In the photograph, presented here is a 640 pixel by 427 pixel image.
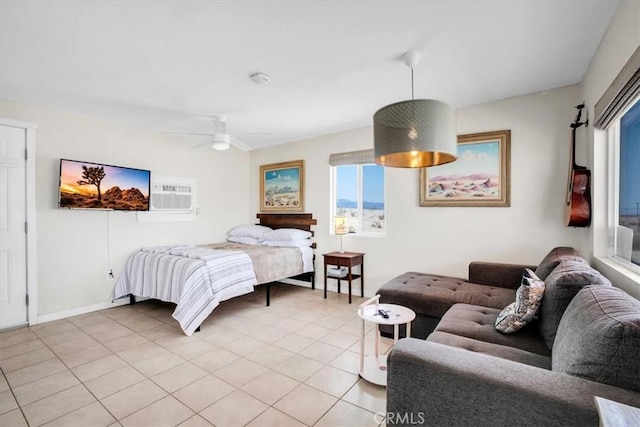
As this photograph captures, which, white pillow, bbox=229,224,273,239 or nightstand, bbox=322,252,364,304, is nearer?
nightstand, bbox=322,252,364,304

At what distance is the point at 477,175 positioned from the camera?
11.1 feet

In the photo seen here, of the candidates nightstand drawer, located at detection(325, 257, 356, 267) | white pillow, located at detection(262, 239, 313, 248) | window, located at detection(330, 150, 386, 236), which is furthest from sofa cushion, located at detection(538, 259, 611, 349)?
white pillow, located at detection(262, 239, 313, 248)

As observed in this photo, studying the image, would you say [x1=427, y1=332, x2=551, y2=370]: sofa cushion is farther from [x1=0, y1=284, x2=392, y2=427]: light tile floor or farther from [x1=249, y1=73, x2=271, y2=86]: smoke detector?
[x1=249, y1=73, x2=271, y2=86]: smoke detector

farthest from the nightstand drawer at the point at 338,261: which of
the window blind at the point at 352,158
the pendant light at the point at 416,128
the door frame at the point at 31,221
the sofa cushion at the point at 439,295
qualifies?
the door frame at the point at 31,221

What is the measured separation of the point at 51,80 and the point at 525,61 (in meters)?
4.07

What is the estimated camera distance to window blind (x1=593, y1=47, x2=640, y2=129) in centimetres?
150

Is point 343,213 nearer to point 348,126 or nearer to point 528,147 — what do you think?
point 348,126

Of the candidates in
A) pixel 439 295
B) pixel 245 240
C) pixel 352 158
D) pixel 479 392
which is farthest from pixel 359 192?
pixel 479 392

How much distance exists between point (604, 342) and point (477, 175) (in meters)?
2.61

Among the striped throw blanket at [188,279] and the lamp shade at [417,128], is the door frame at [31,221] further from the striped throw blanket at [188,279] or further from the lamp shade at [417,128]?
the lamp shade at [417,128]

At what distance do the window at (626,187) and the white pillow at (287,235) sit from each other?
3427 millimetres

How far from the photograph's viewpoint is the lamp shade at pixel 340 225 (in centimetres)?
423

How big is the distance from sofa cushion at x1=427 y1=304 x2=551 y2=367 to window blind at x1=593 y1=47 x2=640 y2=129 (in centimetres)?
141

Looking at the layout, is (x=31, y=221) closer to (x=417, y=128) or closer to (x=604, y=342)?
(x=417, y=128)
